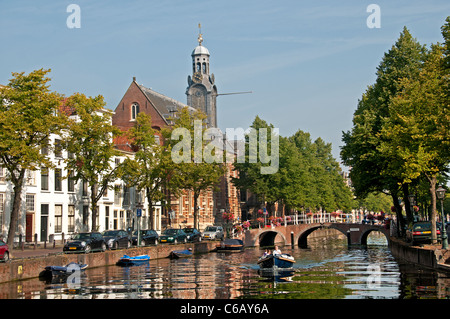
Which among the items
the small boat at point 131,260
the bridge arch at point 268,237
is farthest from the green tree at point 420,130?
the bridge arch at point 268,237

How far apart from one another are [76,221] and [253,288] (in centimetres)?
3680

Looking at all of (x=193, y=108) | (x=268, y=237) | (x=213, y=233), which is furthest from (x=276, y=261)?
(x=193, y=108)

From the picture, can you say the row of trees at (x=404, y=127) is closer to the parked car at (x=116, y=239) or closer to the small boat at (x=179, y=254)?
the small boat at (x=179, y=254)

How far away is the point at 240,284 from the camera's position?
33.2m

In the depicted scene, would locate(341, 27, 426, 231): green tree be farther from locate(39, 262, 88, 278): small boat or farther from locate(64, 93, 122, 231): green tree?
locate(39, 262, 88, 278): small boat

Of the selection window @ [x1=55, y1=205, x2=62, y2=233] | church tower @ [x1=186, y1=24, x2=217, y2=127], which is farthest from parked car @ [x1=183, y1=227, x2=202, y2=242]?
church tower @ [x1=186, y1=24, x2=217, y2=127]

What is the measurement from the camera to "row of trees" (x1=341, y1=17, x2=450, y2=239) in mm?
37781

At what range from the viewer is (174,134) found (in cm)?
7081

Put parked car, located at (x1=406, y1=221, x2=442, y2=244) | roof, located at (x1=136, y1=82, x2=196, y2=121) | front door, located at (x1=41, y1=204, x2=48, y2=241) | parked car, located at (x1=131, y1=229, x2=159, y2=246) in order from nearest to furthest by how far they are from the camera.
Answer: parked car, located at (x1=406, y1=221, x2=442, y2=244) < parked car, located at (x1=131, y1=229, x2=159, y2=246) < front door, located at (x1=41, y1=204, x2=48, y2=241) < roof, located at (x1=136, y1=82, x2=196, y2=121)

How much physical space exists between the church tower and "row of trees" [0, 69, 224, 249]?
45818mm

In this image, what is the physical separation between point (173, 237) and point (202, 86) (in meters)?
61.8

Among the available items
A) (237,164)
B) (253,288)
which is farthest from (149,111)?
(253,288)

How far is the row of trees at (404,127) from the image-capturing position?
37781 millimetres

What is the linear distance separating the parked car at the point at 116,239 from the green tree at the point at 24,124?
362 inches
